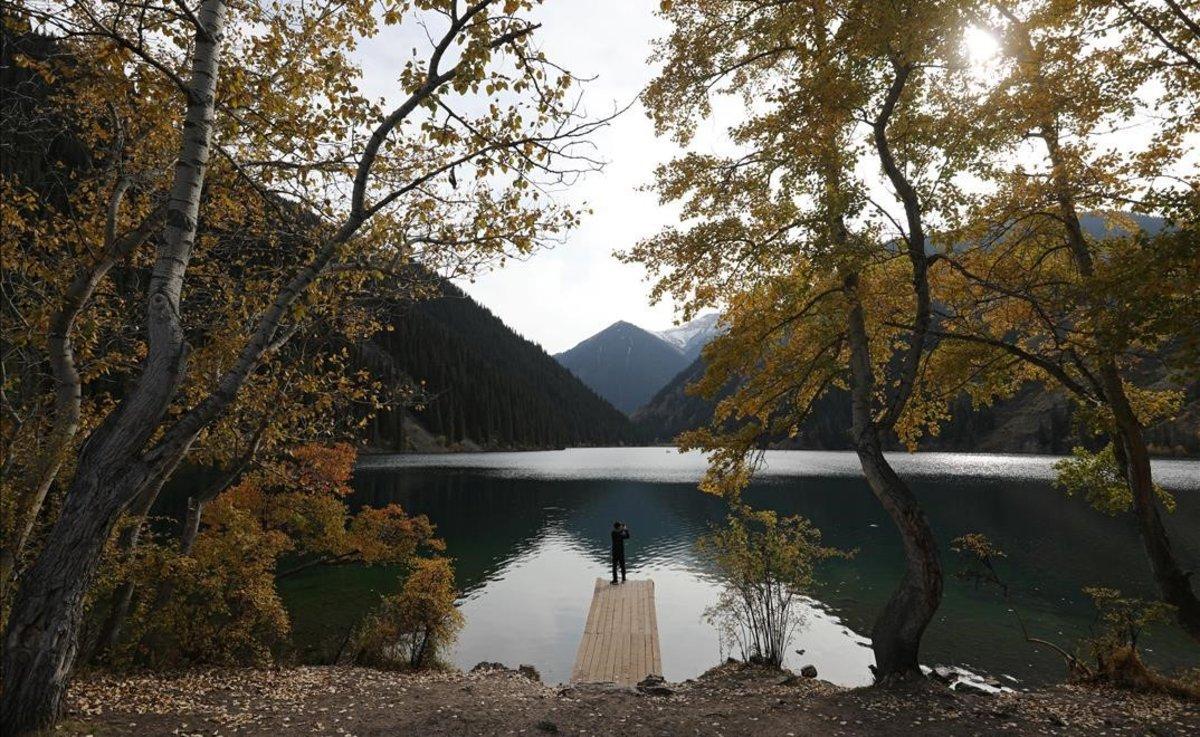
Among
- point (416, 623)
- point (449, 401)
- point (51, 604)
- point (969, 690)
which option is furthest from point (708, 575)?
point (449, 401)

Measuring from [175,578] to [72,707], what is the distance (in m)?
5.40

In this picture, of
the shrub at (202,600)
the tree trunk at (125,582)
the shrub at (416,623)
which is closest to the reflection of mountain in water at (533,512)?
the shrub at (416,623)

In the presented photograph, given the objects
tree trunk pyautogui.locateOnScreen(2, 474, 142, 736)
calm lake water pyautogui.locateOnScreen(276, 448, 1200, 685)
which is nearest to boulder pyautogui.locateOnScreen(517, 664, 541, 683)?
calm lake water pyautogui.locateOnScreen(276, 448, 1200, 685)

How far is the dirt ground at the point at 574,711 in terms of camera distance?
279 inches

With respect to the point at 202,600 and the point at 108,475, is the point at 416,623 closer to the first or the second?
the point at 202,600

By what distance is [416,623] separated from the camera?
1658 cm

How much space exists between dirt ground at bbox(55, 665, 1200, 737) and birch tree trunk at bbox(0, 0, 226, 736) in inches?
47.7

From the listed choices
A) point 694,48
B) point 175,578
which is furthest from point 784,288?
point 175,578

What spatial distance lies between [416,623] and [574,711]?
9599mm

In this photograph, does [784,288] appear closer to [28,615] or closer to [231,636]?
[28,615]

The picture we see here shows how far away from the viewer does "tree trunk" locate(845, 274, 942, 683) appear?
942 centimetres

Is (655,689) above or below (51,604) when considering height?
below

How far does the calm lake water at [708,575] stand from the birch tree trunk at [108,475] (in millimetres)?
13163

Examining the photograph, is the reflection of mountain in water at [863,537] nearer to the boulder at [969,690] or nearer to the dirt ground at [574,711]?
the boulder at [969,690]
